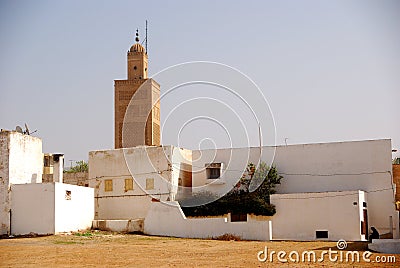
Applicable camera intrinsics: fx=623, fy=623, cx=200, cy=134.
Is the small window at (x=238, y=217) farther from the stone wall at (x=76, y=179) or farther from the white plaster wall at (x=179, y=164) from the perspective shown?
the stone wall at (x=76, y=179)

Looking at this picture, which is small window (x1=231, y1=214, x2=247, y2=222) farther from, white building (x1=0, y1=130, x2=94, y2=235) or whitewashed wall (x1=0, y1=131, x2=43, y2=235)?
whitewashed wall (x1=0, y1=131, x2=43, y2=235)

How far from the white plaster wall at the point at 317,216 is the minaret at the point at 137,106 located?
17.5m

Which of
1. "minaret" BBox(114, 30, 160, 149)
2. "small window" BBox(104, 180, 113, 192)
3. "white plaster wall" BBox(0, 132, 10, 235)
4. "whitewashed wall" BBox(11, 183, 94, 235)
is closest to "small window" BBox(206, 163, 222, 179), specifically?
"small window" BBox(104, 180, 113, 192)

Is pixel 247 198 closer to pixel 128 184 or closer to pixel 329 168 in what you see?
pixel 329 168

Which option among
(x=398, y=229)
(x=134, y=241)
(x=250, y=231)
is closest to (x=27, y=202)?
(x=134, y=241)

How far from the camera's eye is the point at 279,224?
1267 inches

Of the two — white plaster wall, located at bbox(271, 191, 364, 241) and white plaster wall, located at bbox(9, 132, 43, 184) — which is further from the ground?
white plaster wall, located at bbox(9, 132, 43, 184)

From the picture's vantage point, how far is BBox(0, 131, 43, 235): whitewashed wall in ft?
95.1

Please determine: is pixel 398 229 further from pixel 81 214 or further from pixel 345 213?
pixel 81 214

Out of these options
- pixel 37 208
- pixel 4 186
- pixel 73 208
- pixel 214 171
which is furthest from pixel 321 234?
pixel 4 186

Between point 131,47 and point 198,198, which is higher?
point 131,47

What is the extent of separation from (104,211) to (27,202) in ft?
25.8

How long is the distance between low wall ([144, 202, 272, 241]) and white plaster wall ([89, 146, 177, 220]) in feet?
10.1

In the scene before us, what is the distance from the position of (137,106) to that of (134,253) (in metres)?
27.9
